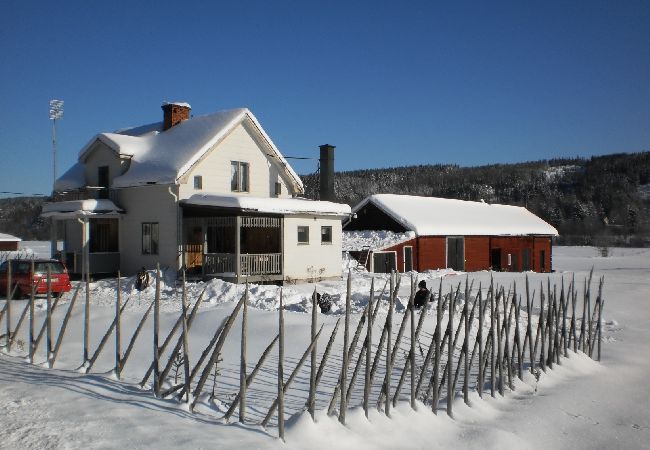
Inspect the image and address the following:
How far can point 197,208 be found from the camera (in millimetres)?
22203

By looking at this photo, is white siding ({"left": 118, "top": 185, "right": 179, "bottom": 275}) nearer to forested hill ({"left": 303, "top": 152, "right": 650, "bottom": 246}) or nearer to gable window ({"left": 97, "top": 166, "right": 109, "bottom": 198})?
gable window ({"left": 97, "top": 166, "right": 109, "bottom": 198})

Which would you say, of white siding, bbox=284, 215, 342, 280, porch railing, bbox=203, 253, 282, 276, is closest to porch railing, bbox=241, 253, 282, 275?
porch railing, bbox=203, 253, 282, 276

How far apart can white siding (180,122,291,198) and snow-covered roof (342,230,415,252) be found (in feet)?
19.0

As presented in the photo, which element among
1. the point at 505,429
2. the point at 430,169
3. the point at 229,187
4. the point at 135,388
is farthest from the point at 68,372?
the point at 430,169

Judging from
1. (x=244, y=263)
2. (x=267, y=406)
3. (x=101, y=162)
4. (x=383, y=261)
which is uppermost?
(x=101, y=162)

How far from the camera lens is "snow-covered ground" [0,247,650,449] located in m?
5.72

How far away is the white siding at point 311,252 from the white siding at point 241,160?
2947 mm

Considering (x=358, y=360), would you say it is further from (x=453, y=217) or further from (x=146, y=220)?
(x=453, y=217)

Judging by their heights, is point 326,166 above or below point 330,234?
above

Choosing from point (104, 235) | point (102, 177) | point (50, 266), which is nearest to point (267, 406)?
point (50, 266)

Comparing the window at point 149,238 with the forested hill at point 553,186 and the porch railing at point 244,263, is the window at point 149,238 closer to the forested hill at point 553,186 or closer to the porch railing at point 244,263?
the porch railing at point 244,263

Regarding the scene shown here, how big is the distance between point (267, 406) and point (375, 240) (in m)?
24.7

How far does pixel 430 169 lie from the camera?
17562 cm

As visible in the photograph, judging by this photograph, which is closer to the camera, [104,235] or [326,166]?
[104,235]
